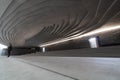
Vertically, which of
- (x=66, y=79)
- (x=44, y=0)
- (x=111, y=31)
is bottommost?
(x=66, y=79)

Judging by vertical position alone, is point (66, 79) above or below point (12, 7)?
below

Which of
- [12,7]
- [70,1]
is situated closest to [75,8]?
[70,1]

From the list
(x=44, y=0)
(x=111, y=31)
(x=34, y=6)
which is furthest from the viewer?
(x=111, y=31)

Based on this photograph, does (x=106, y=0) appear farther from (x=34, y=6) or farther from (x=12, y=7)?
(x=12, y=7)

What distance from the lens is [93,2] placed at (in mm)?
7324

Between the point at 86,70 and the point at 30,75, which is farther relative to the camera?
the point at 86,70

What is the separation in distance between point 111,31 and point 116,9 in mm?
6686

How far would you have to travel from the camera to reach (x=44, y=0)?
694cm

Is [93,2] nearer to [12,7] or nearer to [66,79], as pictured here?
[12,7]

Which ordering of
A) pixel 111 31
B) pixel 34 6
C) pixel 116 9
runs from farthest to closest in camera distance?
pixel 111 31
pixel 116 9
pixel 34 6

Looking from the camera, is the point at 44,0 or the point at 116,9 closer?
the point at 44,0

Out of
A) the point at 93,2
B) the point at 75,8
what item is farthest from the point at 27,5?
the point at 93,2

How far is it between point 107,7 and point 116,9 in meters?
1.02

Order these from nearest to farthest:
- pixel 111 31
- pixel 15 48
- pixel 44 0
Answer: pixel 44 0
pixel 111 31
pixel 15 48
